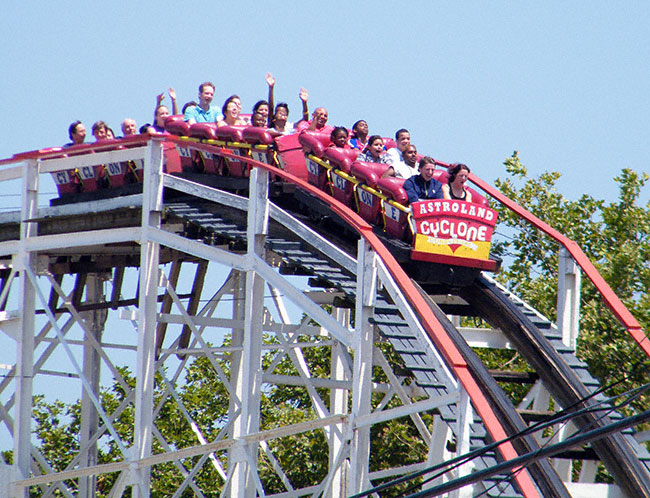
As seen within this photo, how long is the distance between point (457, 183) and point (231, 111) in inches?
140

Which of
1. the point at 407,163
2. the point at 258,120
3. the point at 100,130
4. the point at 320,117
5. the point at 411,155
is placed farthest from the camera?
the point at 100,130

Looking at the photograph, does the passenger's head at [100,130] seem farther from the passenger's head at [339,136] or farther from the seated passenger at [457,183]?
the seated passenger at [457,183]

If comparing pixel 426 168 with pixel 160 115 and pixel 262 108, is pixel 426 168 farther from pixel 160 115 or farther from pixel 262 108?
pixel 160 115

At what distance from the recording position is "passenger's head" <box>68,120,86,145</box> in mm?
15383

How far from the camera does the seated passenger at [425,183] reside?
1223 centimetres

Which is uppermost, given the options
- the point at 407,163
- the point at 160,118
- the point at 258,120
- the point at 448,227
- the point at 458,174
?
the point at 160,118

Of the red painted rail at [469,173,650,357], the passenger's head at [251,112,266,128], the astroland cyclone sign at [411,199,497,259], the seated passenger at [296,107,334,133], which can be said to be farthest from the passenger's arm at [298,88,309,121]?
the astroland cyclone sign at [411,199,497,259]

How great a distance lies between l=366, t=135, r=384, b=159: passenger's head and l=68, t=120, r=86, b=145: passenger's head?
12.6ft

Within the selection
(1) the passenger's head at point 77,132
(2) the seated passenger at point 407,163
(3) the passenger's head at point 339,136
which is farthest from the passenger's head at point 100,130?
(2) the seated passenger at point 407,163

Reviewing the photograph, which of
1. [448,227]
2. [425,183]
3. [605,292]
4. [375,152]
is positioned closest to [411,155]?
[375,152]

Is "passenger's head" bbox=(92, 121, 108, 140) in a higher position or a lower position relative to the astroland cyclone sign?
higher

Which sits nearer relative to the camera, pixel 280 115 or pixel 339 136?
pixel 339 136

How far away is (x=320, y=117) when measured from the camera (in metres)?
14.9

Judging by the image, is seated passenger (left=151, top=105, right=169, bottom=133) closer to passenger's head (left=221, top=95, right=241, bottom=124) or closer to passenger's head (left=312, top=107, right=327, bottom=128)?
passenger's head (left=221, top=95, right=241, bottom=124)
